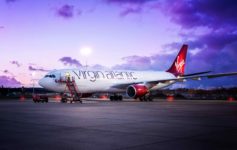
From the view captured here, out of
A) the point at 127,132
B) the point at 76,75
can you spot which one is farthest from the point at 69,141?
the point at 76,75

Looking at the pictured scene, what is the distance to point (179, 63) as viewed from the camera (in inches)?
1868

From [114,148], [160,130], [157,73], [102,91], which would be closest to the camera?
[114,148]

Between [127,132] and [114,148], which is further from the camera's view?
[127,132]

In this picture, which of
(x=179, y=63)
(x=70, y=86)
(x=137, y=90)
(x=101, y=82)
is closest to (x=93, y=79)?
(x=101, y=82)

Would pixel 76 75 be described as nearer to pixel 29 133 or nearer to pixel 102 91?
pixel 102 91

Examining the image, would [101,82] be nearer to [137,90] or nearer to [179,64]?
[137,90]

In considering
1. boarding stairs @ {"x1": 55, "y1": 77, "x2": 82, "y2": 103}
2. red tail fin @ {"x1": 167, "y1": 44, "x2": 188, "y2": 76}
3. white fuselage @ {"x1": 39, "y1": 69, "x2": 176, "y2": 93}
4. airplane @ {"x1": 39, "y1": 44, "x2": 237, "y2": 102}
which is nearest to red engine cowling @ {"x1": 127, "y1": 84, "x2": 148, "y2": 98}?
airplane @ {"x1": 39, "y1": 44, "x2": 237, "y2": 102}

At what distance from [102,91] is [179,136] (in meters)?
29.6

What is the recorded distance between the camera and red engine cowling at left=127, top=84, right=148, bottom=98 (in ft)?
116

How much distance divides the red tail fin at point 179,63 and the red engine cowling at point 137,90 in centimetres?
1242

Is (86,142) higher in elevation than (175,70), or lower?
lower

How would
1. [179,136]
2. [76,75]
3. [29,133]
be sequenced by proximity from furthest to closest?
[76,75] < [29,133] < [179,136]

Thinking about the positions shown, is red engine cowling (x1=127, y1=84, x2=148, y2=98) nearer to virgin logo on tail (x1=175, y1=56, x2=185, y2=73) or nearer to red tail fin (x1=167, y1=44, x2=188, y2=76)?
red tail fin (x1=167, y1=44, x2=188, y2=76)

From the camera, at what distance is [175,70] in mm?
47406
